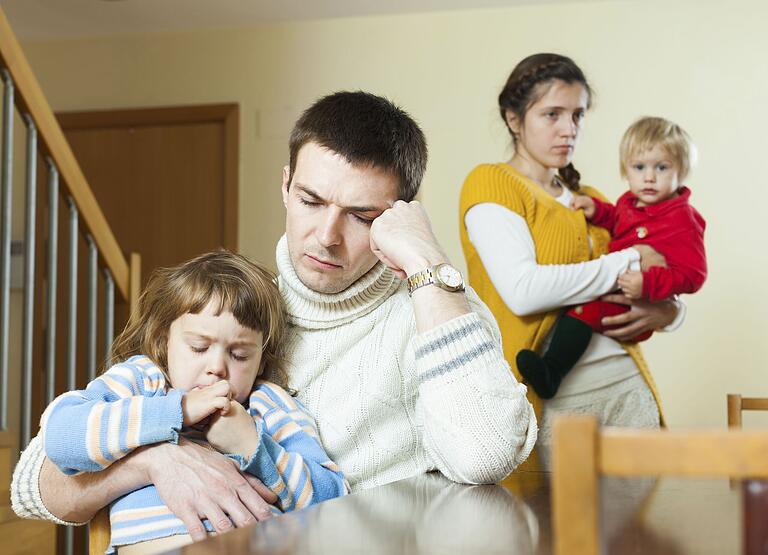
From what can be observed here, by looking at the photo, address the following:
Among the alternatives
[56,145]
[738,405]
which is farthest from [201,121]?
→ [738,405]

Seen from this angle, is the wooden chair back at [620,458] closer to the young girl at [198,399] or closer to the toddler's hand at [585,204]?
the young girl at [198,399]

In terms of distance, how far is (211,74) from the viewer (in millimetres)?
4711

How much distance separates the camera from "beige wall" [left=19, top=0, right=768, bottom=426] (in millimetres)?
4086

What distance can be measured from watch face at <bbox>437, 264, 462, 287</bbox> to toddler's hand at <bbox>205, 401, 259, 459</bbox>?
1.07 feet

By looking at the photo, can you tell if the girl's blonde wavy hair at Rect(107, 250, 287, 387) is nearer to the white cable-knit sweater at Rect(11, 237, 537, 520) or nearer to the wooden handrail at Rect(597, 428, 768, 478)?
the white cable-knit sweater at Rect(11, 237, 537, 520)

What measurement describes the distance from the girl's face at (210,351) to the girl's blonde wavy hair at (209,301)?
0.04 feet

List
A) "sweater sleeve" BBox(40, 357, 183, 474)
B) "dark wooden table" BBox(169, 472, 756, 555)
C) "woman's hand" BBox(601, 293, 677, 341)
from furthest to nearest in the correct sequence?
1. "woman's hand" BBox(601, 293, 677, 341)
2. "sweater sleeve" BBox(40, 357, 183, 474)
3. "dark wooden table" BBox(169, 472, 756, 555)

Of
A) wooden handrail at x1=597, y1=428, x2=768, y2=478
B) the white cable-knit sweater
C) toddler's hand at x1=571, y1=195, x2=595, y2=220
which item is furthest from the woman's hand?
wooden handrail at x1=597, y1=428, x2=768, y2=478

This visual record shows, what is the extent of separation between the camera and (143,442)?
1.12m

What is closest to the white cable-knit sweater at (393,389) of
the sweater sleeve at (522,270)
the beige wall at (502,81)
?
the sweater sleeve at (522,270)

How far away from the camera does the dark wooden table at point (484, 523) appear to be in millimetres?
756

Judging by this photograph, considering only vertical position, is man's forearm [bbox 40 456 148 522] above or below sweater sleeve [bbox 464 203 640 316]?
below

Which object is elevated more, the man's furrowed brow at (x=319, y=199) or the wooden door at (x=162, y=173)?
the wooden door at (x=162, y=173)

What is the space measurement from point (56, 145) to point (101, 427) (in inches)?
71.5
